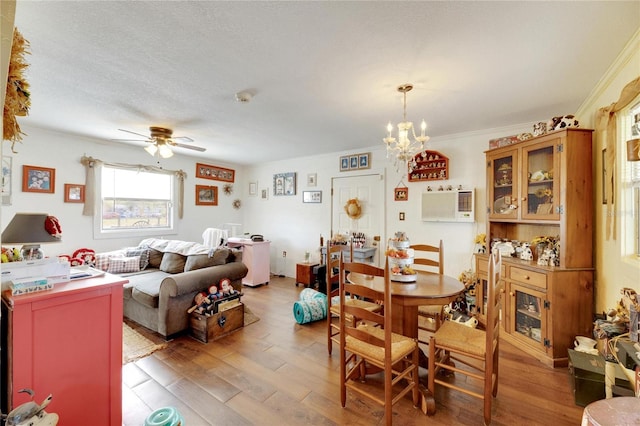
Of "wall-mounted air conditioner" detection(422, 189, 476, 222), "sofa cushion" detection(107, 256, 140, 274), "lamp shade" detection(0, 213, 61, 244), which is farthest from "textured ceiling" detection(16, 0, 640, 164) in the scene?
"sofa cushion" detection(107, 256, 140, 274)

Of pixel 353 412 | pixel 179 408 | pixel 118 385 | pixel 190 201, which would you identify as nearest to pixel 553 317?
pixel 353 412

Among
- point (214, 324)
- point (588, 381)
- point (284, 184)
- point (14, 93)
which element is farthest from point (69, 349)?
point (284, 184)

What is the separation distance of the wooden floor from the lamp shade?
1.29 meters

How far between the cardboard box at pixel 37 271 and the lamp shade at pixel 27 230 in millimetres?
142

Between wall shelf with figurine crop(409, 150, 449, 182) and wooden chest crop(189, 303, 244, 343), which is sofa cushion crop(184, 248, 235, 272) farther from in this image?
wall shelf with figurine crop(409, 150, 449, 182)

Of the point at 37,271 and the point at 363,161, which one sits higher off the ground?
the point at 363,161

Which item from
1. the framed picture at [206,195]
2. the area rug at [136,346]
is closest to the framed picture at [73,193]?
the framed picture at [206,195]

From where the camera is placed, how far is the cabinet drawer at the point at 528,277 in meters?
2.51

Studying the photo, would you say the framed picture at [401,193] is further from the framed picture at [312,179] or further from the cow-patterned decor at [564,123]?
the cow-patterned decor at [564,123]

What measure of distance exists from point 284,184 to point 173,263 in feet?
8.67

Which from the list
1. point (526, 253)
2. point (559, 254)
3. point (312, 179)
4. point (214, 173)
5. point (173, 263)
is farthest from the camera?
point (214, 173)

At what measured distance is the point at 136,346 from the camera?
8.84ft

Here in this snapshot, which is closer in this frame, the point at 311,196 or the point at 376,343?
the point at 376,343

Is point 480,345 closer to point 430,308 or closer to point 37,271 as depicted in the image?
point 430,308
